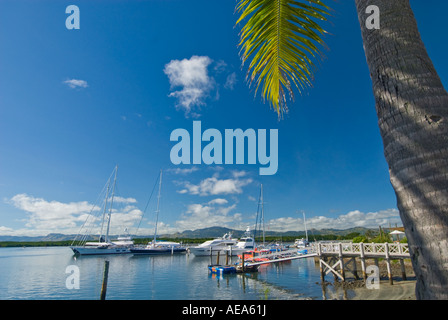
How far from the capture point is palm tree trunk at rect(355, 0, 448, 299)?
1424 millimetres

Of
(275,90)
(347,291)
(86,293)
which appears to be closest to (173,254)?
(86,293)

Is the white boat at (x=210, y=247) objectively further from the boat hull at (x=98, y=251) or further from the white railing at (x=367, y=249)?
the white railing at (x=367, y=249)

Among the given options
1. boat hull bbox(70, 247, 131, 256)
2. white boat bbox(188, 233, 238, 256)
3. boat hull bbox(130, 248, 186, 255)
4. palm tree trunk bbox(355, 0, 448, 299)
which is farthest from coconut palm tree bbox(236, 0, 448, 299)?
boat hull bbox(70, 247, 131, 256)

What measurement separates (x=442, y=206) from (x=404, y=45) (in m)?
1.31

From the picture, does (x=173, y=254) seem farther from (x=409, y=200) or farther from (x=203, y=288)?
(x=409, y=200)

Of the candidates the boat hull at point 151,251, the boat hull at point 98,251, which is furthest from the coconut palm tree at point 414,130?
the boat hull at point 98,251

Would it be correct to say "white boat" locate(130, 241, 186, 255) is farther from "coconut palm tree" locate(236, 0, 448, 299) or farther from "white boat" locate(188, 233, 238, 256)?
"coconut palm tree" locate(236, 0, 448, 299)

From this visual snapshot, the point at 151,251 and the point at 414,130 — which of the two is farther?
the point at 151,251

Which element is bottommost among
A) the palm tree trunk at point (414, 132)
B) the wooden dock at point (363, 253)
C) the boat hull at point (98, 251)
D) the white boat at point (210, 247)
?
the boat hull at point (98, 251)

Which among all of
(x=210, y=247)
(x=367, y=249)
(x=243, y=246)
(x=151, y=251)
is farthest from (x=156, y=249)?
(x=367, y=249)

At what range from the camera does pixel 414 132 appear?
1642 mm

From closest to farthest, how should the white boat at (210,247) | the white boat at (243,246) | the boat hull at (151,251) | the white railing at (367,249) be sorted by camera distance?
the white railing at (367,249)
the white boat at (210,247)
the white boat at (243,246)
the boat hull at (151,251)

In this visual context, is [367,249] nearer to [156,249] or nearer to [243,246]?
[243,246]

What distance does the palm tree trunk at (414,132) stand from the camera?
1424 millimetres
